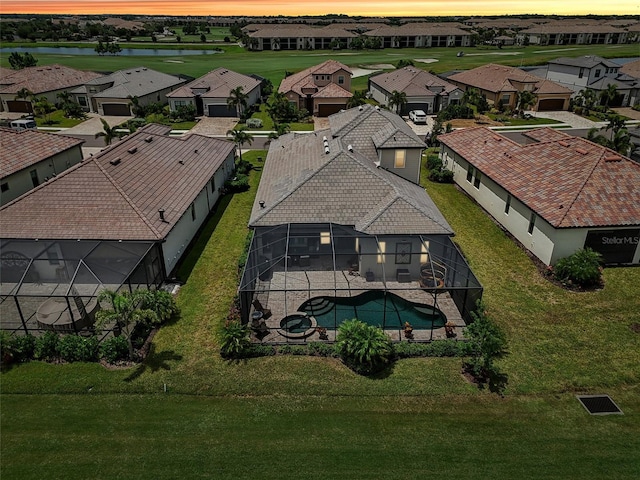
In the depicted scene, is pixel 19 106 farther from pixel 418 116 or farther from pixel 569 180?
pixel 569 180

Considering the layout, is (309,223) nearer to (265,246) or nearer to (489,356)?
(265,246)

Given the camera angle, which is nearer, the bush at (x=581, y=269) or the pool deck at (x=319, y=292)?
the pool deck at (x=319, y=292)

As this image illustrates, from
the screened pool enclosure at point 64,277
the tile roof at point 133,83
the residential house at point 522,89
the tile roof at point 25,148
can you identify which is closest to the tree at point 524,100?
the residential house at point 522,89

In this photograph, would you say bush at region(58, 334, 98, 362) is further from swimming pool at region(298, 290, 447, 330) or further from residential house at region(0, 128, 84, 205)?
residential house at region(0, 128, 84, 205)

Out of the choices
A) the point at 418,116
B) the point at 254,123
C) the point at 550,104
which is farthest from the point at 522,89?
the point at 254,123

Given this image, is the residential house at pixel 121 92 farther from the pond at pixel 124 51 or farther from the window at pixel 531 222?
the pond at pixel 124 51

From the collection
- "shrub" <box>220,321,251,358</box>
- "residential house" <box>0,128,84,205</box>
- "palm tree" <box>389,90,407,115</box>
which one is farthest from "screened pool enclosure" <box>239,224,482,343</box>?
"palm tree" <box>389,90,407,115</box>
